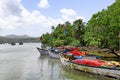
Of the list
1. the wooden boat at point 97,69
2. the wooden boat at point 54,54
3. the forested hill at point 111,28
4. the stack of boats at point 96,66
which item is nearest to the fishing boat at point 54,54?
the wooden boat at point 54,54

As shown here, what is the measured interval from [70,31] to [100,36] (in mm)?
71195

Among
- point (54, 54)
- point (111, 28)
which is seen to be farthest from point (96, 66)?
point (54, 54)

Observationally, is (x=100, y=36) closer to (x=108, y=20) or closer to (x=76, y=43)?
(x=108, y=20)

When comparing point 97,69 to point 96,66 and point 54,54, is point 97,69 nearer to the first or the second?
point 96,66

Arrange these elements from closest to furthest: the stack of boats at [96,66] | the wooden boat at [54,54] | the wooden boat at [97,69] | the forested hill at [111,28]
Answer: the wooden boat at [97,69], the stack of boats at [96,66], the forested hill at [111,28], the wooden boat at [54,54]

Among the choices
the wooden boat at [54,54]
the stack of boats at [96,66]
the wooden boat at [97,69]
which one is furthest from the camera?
the wooden boat at [54,54]

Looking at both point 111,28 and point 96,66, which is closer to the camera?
point 96,66

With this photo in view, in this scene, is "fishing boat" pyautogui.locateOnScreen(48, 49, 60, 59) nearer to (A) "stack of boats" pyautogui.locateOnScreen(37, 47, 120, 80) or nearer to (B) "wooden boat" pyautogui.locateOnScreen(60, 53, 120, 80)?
(A) "stack of boats" pyautogui.locateOnScreen(37, 47, 120, 80)

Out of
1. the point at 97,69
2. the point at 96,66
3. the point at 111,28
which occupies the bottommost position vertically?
the point at 97,69

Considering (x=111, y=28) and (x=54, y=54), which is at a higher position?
(x=111, y=28)

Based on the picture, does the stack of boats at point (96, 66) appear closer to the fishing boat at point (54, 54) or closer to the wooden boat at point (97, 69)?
the wooden boat at point (97, 69)

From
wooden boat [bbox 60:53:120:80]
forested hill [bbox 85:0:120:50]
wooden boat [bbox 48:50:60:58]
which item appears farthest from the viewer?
wooden boat [bbox 48:50:60:58]

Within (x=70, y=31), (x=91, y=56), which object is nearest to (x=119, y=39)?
(x=91, y=56)

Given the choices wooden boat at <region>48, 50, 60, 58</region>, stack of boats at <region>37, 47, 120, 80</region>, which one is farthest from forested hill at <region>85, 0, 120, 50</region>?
wooden boat at <region>48, 50, 60, 58</region>
